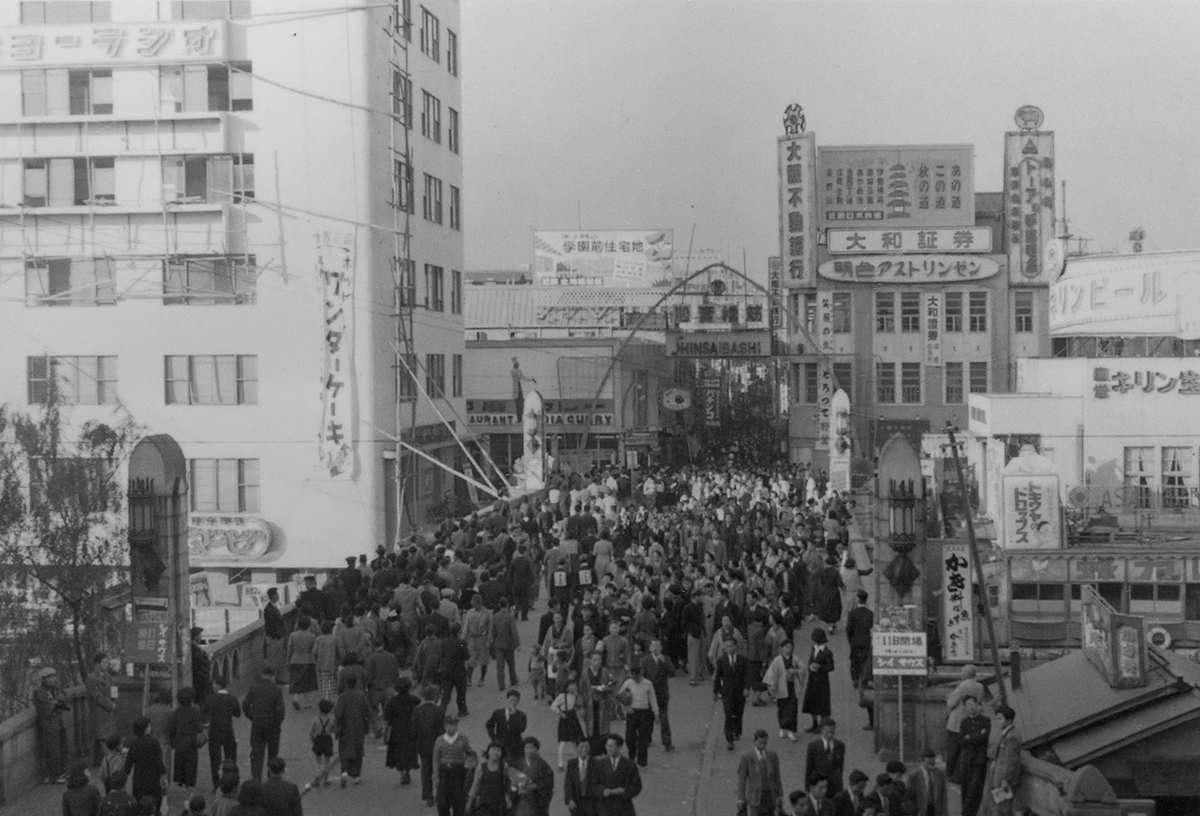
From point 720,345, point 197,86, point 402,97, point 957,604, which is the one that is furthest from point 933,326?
point 957,604

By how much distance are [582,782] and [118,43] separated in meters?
29.6

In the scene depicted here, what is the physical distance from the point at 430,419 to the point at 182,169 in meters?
9.89

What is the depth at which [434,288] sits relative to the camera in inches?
1686

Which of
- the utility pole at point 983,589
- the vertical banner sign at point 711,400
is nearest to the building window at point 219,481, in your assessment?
the utility pole at point 983,589

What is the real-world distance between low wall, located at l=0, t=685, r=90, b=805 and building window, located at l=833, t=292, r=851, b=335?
49747mm

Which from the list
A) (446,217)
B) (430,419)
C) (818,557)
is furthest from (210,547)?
(818,557)

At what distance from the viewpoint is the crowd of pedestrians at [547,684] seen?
1248 cm

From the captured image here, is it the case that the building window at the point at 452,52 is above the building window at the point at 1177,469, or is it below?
above

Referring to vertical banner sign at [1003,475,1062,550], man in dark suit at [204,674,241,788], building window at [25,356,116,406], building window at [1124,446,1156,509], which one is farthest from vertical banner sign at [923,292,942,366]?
man in dark suit at [204,674,241,788]

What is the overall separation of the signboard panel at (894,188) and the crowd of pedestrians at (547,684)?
36.8m

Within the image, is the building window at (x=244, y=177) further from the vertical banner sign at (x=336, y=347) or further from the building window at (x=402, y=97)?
the building window at (x=402, y=97)

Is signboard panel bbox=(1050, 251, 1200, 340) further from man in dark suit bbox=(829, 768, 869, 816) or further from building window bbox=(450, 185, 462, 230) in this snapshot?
man in dark suit bbox=(829, 768, 869, 816)

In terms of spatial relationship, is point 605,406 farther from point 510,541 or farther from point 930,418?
point 510,541

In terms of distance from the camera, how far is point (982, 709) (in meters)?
13.8
